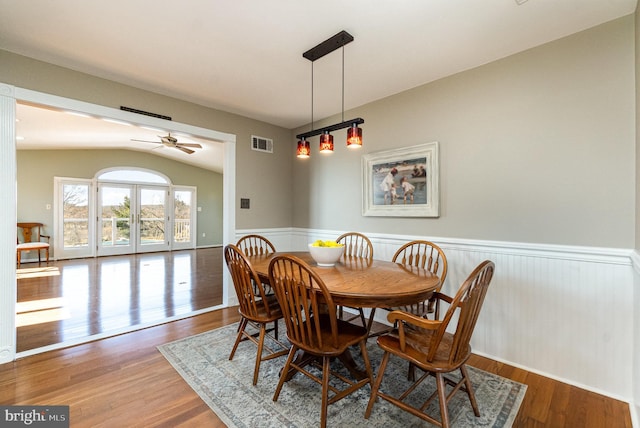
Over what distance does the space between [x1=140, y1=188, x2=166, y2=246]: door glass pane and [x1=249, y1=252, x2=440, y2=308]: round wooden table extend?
730 cm

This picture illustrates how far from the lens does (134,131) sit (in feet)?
18.6

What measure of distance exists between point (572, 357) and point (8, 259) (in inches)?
171

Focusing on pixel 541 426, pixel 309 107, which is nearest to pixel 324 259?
pixel 541 426

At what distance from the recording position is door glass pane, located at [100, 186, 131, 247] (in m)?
7.43

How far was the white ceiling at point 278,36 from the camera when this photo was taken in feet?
5.83

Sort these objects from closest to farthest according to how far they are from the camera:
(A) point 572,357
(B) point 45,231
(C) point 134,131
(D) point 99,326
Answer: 1. (A) point 572,357
2. (D) point 99,326
3. (C) point 134,131
4. (B) point 45,231

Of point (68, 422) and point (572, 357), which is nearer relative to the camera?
point (68, 422)

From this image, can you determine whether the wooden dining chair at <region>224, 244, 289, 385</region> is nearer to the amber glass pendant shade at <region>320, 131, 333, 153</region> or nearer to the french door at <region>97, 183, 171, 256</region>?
the amber glass pendant shade at <region>320, 131, 333, 153</region>

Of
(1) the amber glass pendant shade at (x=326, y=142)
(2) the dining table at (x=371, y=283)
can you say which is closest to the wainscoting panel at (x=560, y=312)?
(2) the dining table at (x=371, y=283)

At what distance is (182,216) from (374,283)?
8.52m

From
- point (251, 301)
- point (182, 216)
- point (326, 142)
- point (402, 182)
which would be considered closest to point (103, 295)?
point (251, 301)

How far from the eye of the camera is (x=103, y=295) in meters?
3.96

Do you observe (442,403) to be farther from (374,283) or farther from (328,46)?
(328,46)

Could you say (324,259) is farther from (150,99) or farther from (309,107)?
(150,99)
